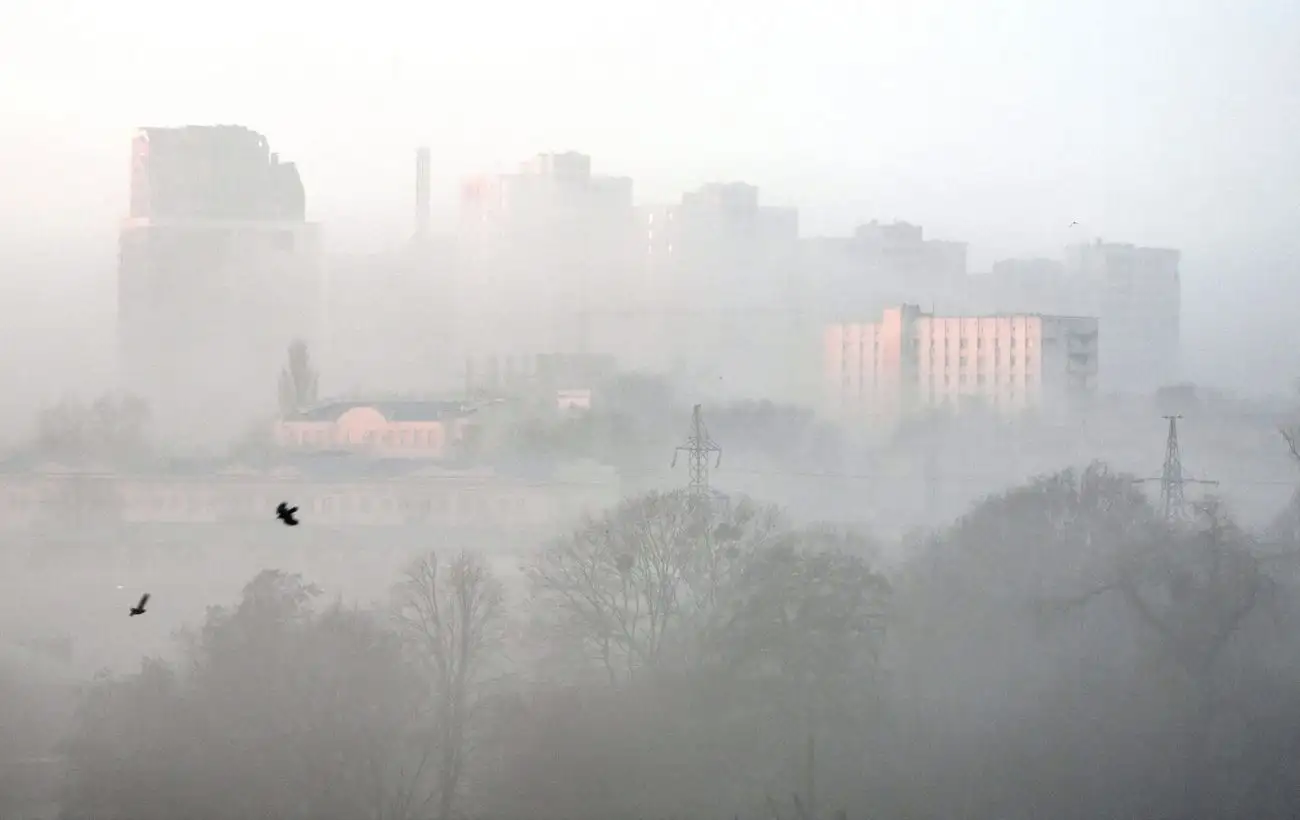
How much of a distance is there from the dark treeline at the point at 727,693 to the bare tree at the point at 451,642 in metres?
0.03

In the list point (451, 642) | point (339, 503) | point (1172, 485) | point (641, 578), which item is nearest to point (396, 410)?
point (339, 503)

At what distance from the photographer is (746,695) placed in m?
9.00

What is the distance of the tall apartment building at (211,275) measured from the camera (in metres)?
15.2

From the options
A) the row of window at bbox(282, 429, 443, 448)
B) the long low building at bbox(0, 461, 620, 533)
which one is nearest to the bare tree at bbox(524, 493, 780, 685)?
the long low building at bbox(0, 461, 620, 533)

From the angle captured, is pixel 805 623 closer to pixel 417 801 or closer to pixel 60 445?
pixel 417 801

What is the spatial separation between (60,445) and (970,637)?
7596mm

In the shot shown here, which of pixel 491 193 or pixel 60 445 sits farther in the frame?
pixel 491 193

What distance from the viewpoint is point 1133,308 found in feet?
57.4

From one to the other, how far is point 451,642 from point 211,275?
7.42 m

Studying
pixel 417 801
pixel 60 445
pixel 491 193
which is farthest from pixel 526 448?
pixel 417 801

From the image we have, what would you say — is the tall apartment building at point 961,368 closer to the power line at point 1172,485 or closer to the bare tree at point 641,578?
the power line at point 1172,485

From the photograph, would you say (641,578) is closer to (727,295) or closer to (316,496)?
(316,496)

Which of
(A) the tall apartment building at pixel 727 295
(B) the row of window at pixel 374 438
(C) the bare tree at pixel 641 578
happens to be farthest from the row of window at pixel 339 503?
(A) the tall apartment building at pixel 727 295

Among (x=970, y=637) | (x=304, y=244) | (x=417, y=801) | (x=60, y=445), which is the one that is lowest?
(x=417, y=801)
